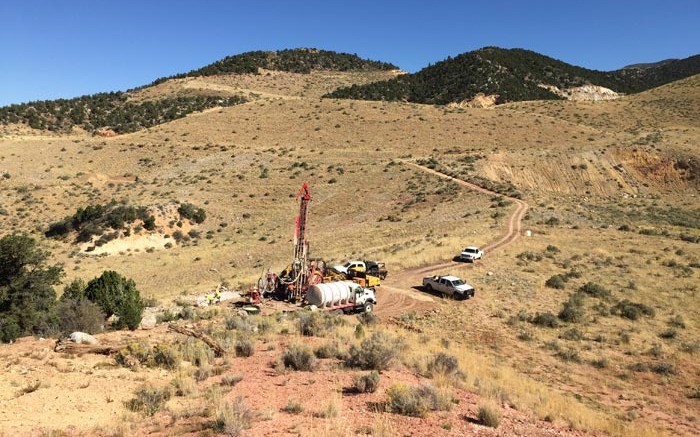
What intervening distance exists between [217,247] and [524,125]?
61570 millimetres

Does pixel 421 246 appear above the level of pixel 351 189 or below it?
below

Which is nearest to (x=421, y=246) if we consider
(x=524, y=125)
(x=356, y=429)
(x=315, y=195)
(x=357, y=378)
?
(x=315, y=195)

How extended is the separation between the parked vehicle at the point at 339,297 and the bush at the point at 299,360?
10150 mm

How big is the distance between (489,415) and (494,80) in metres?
130

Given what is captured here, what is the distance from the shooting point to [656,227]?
46.6 meters

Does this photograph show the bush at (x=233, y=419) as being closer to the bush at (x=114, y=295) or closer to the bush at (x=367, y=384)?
the bush at (x=367, y=384)

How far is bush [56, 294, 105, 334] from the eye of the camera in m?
18.1

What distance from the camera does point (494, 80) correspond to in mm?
128000

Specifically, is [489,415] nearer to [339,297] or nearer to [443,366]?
[443,366]

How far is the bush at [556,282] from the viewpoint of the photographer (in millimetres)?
29922

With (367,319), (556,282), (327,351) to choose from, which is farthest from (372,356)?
(556,282)

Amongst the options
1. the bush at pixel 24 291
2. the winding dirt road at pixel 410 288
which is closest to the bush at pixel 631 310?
the winding dirt road at pixel 410 288

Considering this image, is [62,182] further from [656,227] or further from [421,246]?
[656,227]

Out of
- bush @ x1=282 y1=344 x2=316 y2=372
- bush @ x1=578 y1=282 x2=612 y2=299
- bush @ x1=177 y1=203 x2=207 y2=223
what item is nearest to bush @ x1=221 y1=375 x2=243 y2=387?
bush @ x1=282 y1=344 x2=316 y2=372
